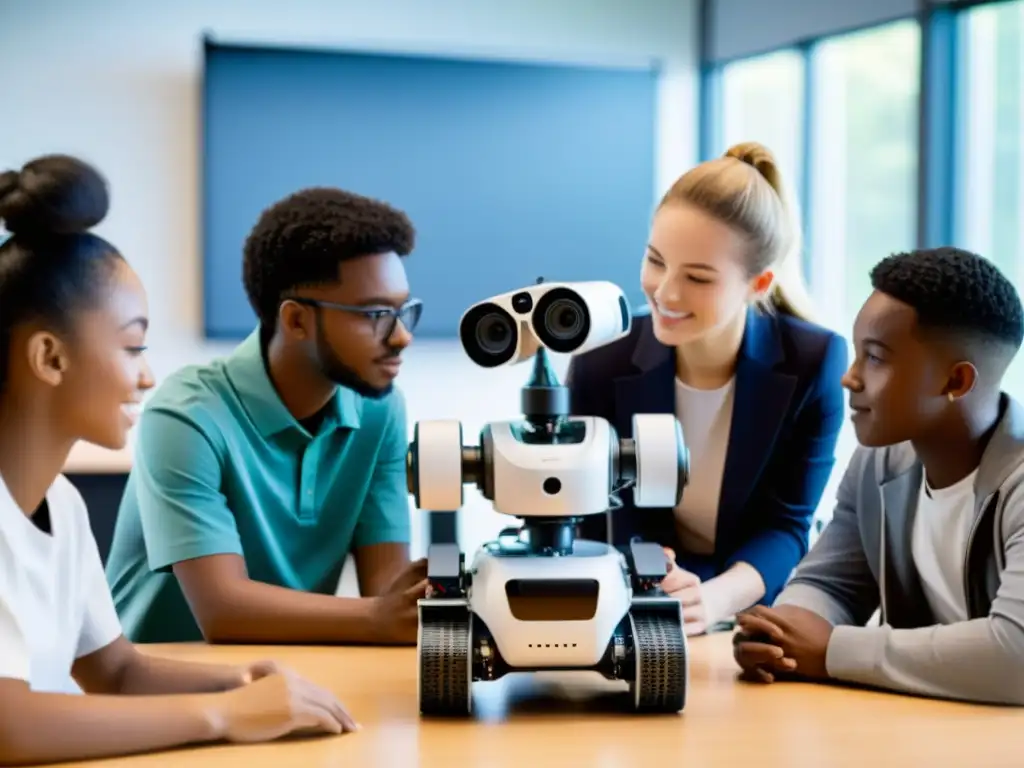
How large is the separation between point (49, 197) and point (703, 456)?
122cm

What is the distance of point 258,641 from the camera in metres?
1.84

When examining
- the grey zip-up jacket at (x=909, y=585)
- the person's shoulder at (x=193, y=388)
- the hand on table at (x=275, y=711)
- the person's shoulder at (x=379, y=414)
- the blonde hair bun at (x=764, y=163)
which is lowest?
the hand on table at (x=275, y=711)

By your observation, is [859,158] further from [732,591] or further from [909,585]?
[909,585]

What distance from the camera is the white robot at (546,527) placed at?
142 centimetres

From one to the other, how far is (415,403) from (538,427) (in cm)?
380

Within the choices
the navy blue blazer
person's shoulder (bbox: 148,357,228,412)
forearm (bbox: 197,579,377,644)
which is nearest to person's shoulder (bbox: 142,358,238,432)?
person's shoulder (bbox: 148,357,228,412)

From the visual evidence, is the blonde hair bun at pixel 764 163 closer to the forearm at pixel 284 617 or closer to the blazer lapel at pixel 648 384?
the blazer lapel at pixel 648 384

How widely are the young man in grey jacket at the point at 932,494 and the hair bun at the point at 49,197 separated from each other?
939mm

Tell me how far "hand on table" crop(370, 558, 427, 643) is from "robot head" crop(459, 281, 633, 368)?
429mm

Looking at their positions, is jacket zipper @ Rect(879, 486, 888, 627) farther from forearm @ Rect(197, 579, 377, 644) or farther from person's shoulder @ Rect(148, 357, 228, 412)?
person's shoulder @ Rect(148, 357, 228, 412)

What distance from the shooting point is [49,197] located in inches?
52.9

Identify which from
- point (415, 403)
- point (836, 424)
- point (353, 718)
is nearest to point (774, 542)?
point (836, 424)

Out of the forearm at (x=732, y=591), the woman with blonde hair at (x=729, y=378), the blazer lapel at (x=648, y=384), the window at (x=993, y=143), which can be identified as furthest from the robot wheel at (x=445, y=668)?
the window at (x=993, y=143)

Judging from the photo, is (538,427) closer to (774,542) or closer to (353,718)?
(353,718)
